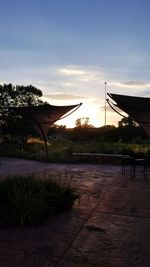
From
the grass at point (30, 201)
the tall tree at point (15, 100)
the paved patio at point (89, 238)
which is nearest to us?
the paved patio at point (89, 238)

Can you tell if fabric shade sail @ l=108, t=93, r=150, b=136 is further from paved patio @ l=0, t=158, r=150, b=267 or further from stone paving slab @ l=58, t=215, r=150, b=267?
stone paving slab @ l=58, t=215, r=150, b=267

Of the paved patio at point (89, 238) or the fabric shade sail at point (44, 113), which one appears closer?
the paved patio at point (89, 238)

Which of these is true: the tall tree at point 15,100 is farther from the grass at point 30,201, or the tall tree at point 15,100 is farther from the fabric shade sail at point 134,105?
the grass at point 30,201

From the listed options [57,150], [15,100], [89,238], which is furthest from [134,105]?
[15,100]

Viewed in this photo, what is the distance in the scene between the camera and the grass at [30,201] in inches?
189

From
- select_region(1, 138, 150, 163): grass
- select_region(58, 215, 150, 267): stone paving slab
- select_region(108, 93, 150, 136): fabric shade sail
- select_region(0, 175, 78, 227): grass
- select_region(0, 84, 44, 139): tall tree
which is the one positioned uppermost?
select_region(0, 84, 44, 139): tall tree

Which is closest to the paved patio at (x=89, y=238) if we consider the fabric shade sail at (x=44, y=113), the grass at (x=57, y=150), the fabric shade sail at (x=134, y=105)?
the fabric shade sail at (x=134, y=105)

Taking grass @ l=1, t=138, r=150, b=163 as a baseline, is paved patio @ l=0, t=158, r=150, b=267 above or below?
below

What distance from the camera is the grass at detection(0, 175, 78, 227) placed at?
4.80 metres

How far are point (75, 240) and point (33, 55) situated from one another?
8.78m

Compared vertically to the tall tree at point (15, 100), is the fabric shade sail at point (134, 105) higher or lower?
lower

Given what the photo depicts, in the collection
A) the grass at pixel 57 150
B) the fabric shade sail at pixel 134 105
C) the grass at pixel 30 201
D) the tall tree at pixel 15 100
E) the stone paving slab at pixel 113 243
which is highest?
the tall tree at pixel 15 100

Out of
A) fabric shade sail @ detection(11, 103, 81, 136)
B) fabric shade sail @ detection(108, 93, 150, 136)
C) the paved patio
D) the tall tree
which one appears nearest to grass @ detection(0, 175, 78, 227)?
the paved patio

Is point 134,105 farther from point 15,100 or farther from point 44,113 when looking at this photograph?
point 15,100
